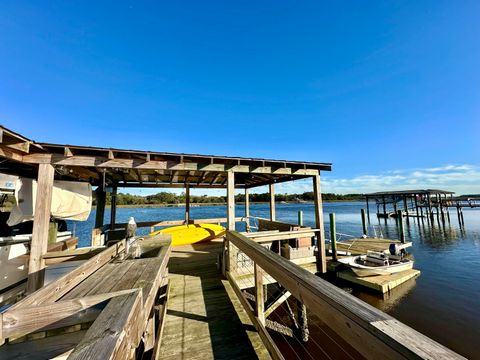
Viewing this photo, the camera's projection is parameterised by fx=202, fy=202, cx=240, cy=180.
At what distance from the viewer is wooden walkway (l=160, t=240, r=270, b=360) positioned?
2172 mm

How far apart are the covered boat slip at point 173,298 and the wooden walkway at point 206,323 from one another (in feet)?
0.05

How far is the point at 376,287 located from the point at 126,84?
519 inches

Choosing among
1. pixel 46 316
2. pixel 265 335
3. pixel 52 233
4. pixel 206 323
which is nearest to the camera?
pixel 46 316

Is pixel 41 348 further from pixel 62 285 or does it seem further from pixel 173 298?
pixel 173 298

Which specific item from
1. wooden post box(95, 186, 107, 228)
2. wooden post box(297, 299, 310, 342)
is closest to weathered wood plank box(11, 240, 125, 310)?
wooden post box(297, 299, 310, 342)

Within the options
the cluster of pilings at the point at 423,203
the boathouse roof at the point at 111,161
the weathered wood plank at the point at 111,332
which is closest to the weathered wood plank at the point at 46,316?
the weathered wood plank at the point at 111,332

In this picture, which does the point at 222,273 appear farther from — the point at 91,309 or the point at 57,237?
the point at 57,237

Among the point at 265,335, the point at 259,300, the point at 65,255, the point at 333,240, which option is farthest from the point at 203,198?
the point at 265,335

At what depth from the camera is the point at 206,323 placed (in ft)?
8.86

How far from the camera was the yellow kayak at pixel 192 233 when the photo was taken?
752 centimetres

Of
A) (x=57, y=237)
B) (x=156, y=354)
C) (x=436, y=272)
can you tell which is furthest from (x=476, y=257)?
(x=57, y=237)

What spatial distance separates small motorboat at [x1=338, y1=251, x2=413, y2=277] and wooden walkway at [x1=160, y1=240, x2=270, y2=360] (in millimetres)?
6439

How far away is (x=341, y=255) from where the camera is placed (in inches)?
384

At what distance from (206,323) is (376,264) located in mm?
8396
